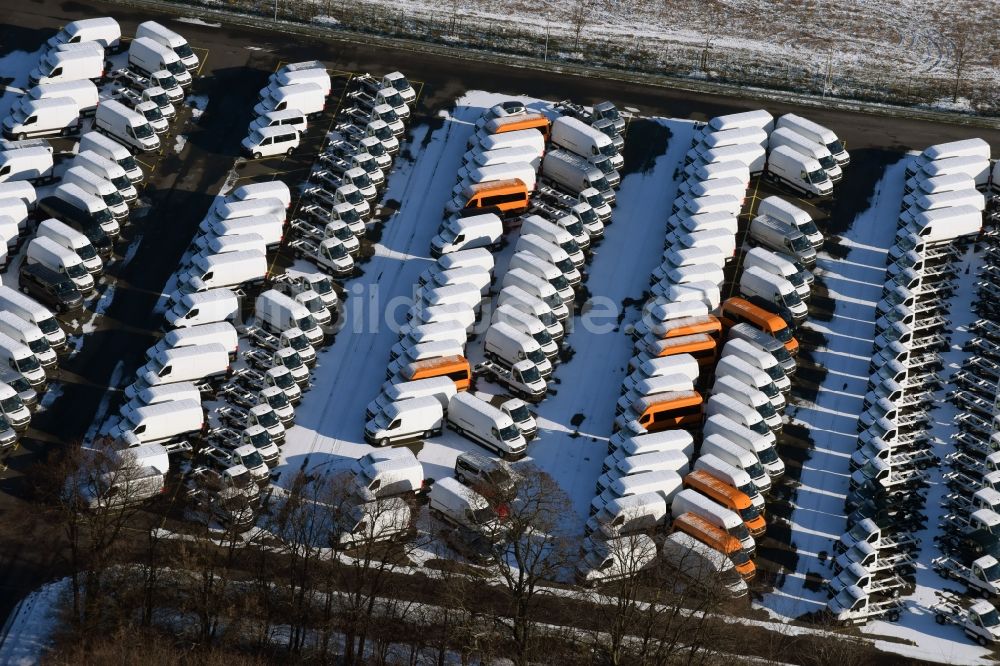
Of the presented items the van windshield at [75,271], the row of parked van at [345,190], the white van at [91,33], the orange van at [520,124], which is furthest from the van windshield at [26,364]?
the orange van at [520,124]

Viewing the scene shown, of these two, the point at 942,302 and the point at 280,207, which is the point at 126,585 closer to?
the point at 280,207

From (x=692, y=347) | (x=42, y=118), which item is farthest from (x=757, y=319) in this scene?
(x=42, y=118)

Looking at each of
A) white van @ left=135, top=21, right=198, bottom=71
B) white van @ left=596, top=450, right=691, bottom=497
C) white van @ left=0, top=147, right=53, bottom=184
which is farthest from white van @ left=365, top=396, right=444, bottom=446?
white van @ left=135, top=21, right=198, bottom=71

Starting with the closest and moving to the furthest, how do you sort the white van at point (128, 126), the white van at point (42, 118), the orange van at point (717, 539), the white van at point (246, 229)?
1. the orange van at point (717, 539)
2. the white van at point (246, 229)
3. the white van at point (128, 126)
4. the white van at point (42, 118)

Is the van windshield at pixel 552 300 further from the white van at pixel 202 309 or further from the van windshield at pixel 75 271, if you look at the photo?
the van windshield at pixel 75 271

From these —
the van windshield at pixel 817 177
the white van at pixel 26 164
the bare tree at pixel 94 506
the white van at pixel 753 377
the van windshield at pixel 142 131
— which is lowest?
the bare tree at pixel 94 506

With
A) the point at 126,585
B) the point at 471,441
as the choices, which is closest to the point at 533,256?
the point at 471,441

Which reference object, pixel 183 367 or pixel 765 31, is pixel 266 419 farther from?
pixel 765 31

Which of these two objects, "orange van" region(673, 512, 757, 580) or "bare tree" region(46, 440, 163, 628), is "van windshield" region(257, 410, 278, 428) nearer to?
"bare tree" region(46, 440, 163, 628)
